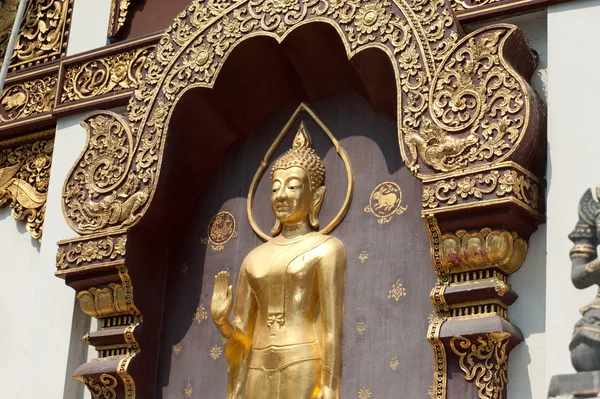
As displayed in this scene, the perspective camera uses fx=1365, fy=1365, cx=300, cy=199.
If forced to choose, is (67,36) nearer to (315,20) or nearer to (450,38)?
(315,20)

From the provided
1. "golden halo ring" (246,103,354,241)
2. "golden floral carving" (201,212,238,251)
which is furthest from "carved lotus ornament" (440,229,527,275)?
"golden floral carving" (201,212,238,251)

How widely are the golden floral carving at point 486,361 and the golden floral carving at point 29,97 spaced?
369 cm

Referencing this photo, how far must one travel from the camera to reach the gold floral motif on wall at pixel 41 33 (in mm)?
9320

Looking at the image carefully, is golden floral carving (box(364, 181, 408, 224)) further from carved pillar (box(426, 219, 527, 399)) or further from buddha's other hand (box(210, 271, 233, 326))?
buddha's other hand (box(210, 271, 233, 326))

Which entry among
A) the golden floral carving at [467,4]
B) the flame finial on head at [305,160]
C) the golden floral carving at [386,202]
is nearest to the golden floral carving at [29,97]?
the flame finial on head at [305,160]

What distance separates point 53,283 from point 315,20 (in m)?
2.36

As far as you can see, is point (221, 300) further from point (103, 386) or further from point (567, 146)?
point (567, 146)

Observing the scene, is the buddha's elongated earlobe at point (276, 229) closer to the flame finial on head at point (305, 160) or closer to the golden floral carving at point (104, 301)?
the flame finial on head at point (305, 160)

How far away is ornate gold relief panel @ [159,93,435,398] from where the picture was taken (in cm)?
705

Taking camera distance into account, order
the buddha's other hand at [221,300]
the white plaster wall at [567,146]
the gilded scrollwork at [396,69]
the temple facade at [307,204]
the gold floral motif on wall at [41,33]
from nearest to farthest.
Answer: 1. the white plaster wall at [567,146]
2. the temple facade at [307,204]
3. the gilded scrollwork at [396,69]
4. the buddha's other hand at [221,300]
5. the gold floral motif on wall at [41,33]

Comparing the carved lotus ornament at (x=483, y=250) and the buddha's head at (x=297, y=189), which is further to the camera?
the buddha's head at (x=297, y=189)

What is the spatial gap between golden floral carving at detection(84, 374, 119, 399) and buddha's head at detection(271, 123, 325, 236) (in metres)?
1.26

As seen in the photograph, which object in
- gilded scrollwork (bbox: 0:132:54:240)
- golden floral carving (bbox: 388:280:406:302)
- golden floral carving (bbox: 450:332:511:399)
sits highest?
gilded scrollwork (bbox: 0:132:54:240)

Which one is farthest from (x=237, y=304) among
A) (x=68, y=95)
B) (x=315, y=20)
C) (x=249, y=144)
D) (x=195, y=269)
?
(x=68, y=95)
